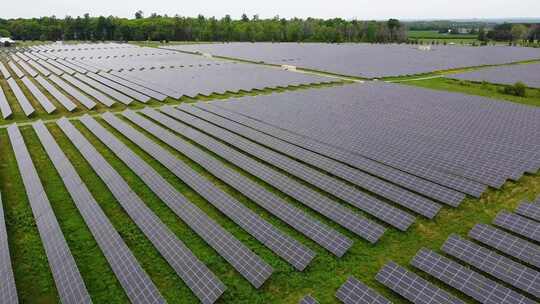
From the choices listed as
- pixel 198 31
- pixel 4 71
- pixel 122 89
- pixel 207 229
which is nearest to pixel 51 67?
pixel 4 71

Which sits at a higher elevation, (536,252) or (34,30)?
(34,30)

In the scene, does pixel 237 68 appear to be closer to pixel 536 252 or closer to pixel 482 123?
pixel 482 123

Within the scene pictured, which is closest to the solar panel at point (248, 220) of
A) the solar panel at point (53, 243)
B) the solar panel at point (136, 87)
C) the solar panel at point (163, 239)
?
the solar panel at point (163, 239)

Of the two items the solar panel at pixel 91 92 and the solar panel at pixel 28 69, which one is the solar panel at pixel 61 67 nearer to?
the solar panel at pixel 28 69

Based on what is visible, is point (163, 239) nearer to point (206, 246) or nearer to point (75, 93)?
point (206, 246)

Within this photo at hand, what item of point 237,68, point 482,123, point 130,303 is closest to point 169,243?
point 130,303
